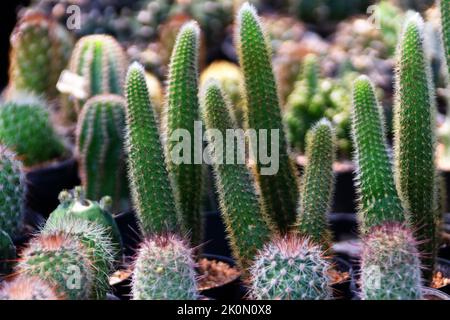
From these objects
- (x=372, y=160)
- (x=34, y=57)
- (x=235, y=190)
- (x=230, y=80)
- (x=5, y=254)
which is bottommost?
(x=5, y=254)

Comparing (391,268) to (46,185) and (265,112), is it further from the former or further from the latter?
(46,185)

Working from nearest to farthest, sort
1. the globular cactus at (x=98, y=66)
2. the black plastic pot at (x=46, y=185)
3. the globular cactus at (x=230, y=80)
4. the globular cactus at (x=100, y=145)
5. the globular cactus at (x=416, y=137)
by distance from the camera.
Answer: the globular cactus at (x=416, y=137) → the globular cactus at (x=100, y=145) → the black plastic pot at (x=46, y=185) → the globular cactus at (x=98, y=66) → the globular cactus at (x=230, y=80)

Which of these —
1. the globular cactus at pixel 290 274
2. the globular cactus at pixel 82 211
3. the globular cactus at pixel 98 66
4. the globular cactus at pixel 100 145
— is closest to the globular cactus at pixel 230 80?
the globular cactus at pixel 98 66

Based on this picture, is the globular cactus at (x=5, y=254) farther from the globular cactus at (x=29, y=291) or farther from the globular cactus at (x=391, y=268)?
the globular cactus at (x=391, y=268)

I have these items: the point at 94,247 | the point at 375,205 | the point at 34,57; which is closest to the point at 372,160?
the point at 375,205

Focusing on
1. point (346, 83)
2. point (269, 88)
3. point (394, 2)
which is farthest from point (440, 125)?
point (269, 88)

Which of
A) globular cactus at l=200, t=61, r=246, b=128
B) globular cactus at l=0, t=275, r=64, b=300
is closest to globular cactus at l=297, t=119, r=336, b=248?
globular cactus at l=0, t=275, r=64, b=300

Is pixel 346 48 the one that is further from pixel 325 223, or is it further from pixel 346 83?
pixel 325 223
